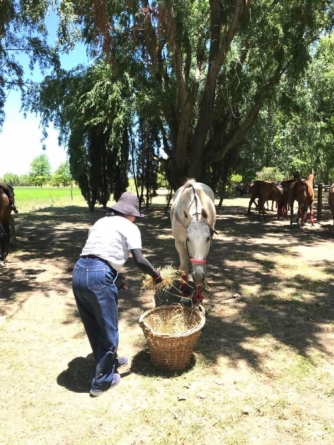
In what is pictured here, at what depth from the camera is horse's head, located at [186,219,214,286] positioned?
15.1 feet

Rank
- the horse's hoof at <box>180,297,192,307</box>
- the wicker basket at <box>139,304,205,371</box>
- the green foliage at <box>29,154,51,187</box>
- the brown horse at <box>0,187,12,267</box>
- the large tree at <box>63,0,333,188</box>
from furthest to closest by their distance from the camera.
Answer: the green foliage at <box>29,154,51,187</box> → the large tree at <box>63,0,333,188</box> → the brown horse at <box>0,187,12,267</box> → the horse's hoof at <box>180,297,192,307</box> → the wicker basket at <box>139,304,205,371</box>

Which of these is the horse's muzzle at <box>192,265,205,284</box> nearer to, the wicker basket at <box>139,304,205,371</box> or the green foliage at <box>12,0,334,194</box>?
the wicker basket at <box>139,304,205,371</box>

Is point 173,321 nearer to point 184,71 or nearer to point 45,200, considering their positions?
point 184,71

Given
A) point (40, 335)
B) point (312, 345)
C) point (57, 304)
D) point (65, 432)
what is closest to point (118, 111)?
point (57, 304)

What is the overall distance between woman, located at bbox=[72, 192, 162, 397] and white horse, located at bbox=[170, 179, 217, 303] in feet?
3.78

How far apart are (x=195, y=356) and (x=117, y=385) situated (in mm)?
963

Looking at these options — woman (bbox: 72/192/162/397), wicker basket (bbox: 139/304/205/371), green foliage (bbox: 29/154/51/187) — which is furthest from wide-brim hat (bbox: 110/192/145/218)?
green foliage (bbox: 29/154/51/187)

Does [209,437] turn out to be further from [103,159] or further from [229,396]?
[103,159]

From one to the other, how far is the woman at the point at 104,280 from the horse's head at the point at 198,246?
1027 millimetres

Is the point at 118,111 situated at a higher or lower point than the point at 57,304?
higher

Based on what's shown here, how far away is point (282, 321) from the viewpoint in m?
5.26

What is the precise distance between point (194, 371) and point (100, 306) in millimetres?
1279

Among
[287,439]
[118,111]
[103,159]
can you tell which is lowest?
[287,439]

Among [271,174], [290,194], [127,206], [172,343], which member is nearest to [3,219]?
[127,206]
